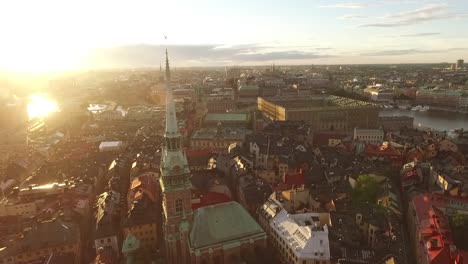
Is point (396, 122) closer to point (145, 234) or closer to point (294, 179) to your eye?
point (294, 179)

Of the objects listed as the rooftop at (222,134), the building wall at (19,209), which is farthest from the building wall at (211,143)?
the building wall at (19,209)

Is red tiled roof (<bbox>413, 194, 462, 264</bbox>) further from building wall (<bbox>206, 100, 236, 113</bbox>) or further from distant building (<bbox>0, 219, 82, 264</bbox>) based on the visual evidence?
building wall (<bbox>206, 100, 236, 113</bbox>)

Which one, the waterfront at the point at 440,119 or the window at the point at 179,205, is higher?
the window at the point at 179,205

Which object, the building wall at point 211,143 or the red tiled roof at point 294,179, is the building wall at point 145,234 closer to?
the red tiled roof at point 294,179

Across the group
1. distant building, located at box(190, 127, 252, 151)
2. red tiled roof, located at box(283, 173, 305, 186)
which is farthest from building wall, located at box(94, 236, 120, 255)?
distant building, located at box(190, 127, 252, 151)

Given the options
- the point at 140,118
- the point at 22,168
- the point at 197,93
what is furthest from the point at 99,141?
the point at 197,93
